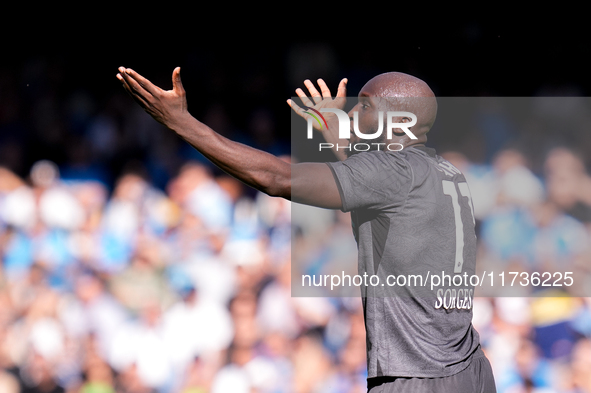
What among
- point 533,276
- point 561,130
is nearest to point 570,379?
point 533,276

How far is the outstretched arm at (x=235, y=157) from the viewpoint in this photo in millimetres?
1646

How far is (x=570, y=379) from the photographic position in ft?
13.6

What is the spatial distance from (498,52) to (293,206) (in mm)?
2046

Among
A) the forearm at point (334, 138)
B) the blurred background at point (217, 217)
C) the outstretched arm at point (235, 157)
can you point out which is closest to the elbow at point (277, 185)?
the outstretched arm at point (235, 157)

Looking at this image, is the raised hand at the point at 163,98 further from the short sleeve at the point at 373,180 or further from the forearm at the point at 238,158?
the short sleeve at the point at 373,180

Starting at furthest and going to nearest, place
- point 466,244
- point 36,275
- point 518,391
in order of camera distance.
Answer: point 36,275
point 518,391
point 466,244

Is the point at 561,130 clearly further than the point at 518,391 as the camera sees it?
Yes

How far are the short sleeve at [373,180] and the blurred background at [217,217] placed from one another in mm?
2676

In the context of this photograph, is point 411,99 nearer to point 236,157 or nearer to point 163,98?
point 236,157

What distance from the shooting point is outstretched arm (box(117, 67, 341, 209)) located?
1646mm

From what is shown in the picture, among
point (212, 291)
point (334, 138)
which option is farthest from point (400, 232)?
point (212, 291)

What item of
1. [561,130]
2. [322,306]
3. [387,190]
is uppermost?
[561,130]

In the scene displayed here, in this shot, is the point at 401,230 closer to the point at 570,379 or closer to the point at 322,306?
the point at 322,306

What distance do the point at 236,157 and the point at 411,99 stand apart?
704 mm
